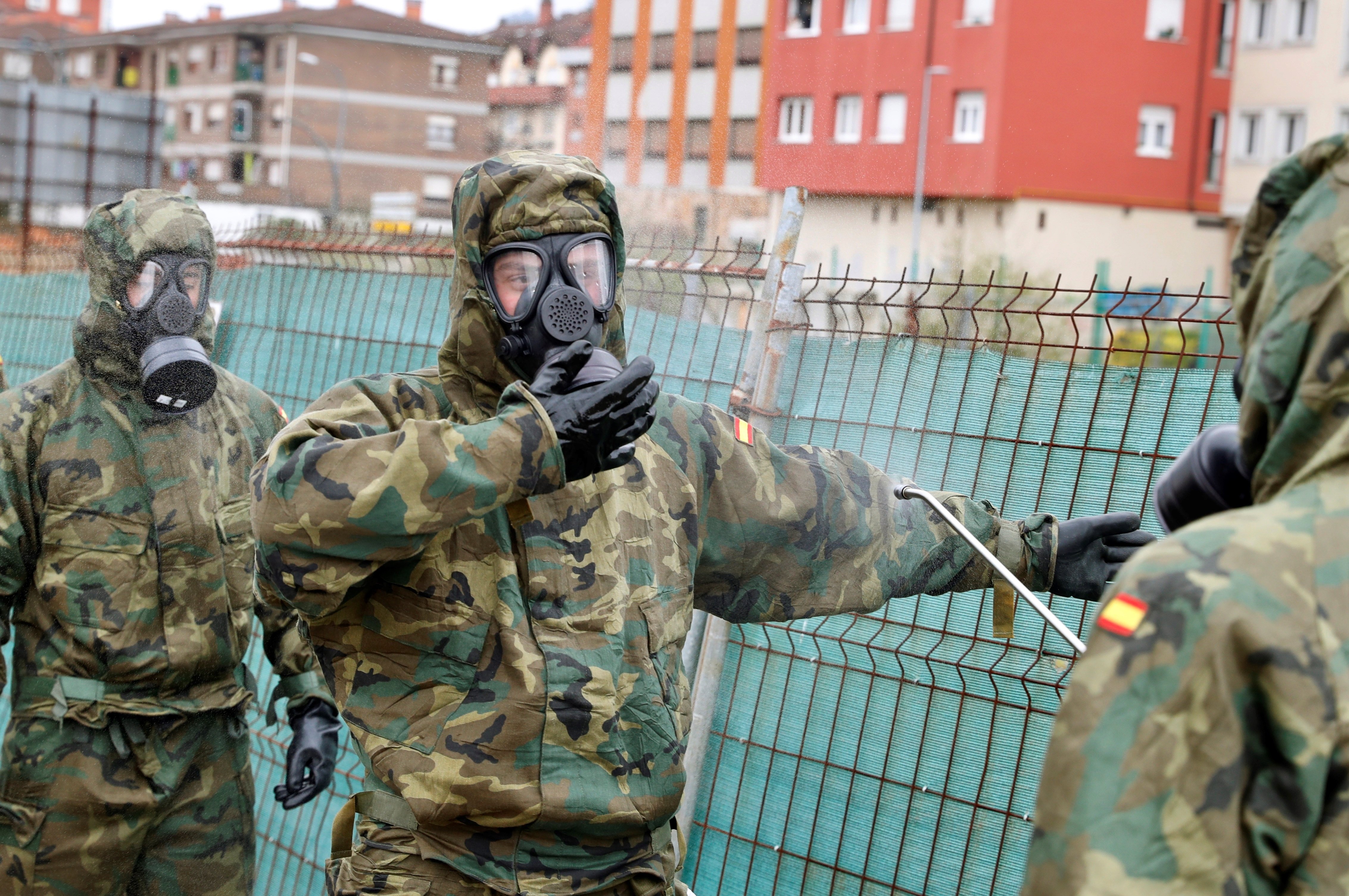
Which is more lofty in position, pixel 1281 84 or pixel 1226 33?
pixel 1226 33

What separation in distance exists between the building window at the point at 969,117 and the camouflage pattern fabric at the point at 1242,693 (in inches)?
1304

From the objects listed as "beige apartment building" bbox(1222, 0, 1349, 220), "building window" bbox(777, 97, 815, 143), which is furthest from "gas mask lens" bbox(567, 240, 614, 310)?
"building window" bbox(777, 97, 815, 143)

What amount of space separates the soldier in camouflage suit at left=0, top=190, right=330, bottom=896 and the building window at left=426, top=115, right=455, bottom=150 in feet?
215

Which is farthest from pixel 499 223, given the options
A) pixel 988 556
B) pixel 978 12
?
pixel 978 12

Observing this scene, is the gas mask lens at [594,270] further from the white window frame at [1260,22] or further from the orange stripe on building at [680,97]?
the orange stripe on building at [680,97]

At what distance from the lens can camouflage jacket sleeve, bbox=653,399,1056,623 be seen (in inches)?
117

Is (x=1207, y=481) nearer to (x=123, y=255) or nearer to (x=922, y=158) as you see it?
(x=123, y=255)

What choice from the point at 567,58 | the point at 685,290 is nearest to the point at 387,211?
the point at 567,58

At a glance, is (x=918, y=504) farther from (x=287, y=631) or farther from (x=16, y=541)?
(x=16, y=541)

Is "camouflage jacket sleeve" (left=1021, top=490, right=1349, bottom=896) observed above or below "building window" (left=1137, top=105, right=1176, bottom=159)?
below

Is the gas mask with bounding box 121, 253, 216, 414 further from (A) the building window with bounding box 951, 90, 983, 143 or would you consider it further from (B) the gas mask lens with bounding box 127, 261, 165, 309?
(A) the building window with bounding box 951, 90, 983, 143

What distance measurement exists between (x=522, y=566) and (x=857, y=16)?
36.4m

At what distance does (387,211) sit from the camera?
5325 centimetres

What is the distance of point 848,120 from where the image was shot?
120ft
